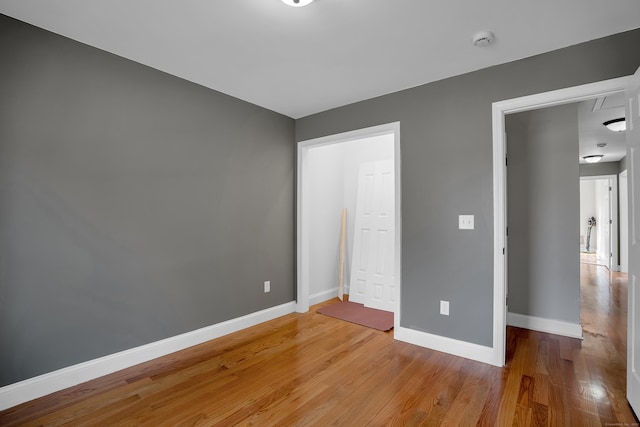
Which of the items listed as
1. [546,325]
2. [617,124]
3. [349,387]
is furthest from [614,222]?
[349,387]

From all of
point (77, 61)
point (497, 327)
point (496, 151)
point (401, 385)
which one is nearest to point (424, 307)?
point (497, 327)

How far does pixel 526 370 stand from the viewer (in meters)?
2.48

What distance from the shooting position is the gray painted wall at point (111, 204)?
6.74ft

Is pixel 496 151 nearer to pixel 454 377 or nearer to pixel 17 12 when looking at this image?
pixel 454 377

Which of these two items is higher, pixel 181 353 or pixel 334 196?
pixel 334 196

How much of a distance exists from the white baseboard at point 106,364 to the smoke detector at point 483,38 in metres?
3.25

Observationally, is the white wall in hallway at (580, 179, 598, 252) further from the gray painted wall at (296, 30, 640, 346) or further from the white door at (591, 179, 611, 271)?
the gray painted wall at (296, 30, 640, 346)

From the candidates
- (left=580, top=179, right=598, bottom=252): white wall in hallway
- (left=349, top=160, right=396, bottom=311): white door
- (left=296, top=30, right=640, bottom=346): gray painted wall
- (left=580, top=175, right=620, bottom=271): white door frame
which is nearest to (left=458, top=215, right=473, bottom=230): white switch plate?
(left=296, top=30, right=640, bottom=346): gray painted wall

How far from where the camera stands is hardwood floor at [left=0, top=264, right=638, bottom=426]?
191 cm

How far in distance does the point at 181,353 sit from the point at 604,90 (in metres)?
3.89

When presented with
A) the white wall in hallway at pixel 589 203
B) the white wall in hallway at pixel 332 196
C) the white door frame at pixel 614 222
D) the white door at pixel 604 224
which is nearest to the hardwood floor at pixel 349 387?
the white wall in hallway at pixel 332 196

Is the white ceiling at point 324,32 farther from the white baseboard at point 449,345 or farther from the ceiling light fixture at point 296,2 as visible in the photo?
the white baseboard at point 449,345

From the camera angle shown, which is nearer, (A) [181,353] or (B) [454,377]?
(B) [454,377]

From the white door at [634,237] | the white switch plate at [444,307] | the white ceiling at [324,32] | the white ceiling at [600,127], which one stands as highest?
the white ceiling at [324,32]
